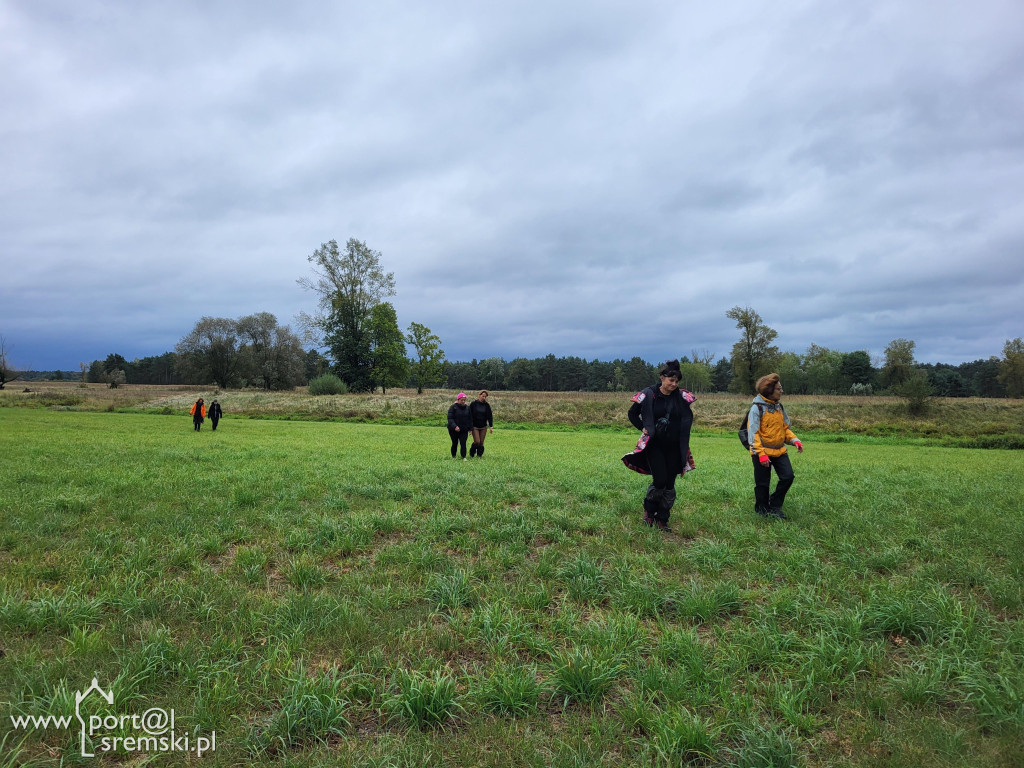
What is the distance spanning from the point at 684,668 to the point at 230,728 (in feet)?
9.47

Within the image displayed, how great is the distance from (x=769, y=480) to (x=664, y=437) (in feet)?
7.67

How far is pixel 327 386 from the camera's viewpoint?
196 ft

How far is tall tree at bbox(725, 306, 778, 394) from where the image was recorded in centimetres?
6700

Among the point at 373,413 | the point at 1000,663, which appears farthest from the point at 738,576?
the point at 373,413

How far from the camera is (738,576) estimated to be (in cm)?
515

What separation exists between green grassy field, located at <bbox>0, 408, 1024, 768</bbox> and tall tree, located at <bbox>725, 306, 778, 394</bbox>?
65.4m

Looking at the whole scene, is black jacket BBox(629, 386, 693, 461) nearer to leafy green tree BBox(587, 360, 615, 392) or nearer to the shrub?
the shrub

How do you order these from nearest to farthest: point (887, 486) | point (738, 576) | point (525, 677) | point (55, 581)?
point (525, 677)
point (55, 581)
point (738, 576)
point (887, 486)

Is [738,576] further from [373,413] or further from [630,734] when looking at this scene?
[373,413]

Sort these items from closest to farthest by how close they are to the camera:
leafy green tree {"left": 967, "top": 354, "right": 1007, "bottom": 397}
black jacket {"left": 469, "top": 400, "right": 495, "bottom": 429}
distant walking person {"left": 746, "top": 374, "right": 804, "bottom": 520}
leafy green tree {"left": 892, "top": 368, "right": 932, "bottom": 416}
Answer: distant walking person {"left": 746, "top": 374, "right": 804, "bottom": 520}, black jacket {"left": 469, "top": 400, "right": 495, "bottom": 429}, leafy green tree {"left": 892, "top": 368, "right": 932, "bottom": 416}, leafy green tree {"left": 967, "top": 354, "right": 1007, "bottom": 397}

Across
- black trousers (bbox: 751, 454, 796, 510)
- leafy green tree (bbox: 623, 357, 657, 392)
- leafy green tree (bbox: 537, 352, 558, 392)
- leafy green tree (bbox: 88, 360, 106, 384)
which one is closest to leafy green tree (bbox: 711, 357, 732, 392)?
leafy green tree (bbox: 623, 357, 657, 392)

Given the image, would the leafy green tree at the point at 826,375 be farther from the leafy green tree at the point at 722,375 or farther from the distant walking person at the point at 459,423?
the distant walking person at the point at 459,423

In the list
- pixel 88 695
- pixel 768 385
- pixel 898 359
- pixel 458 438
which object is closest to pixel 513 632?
pixel 88 695

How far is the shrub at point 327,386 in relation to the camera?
195 feet
